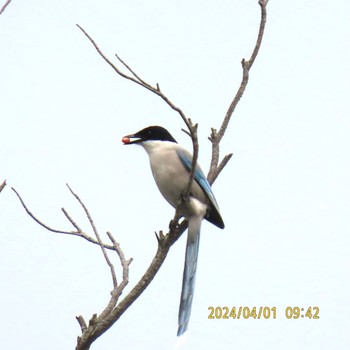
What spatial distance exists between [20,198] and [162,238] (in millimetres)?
751

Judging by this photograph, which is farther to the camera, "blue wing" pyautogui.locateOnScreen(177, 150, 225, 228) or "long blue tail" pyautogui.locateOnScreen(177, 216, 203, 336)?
"blue wing" pyautogui.locateOnScreen(177, 150, 225, 228)

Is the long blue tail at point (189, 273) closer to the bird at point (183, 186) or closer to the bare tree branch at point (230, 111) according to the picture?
the bird at point (183, 186)

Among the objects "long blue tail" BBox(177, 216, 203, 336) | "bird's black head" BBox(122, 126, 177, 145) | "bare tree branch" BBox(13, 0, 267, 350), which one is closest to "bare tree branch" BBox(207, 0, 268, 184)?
"bare tree branch" BBox(13, 0, 267, 350)

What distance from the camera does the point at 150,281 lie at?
3.38 meters

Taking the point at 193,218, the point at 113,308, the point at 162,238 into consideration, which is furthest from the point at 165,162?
the point at 113,308

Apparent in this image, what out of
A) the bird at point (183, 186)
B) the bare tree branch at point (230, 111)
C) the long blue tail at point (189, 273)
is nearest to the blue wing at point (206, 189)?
the bird at point (183, 186)

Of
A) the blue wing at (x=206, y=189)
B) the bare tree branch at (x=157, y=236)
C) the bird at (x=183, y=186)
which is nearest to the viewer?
the bare tree branch at (x=157, y=236)

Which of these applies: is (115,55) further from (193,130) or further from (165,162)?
(165,162)

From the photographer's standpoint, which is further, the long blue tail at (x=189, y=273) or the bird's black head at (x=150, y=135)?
the bird's black head at (x=150, y=135)

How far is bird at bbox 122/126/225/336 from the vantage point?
4.36 m

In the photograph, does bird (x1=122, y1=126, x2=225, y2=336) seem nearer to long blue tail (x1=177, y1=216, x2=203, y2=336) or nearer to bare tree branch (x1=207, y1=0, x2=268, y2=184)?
long blue tail (x1=177, y1=216, x2=203, y2=336)

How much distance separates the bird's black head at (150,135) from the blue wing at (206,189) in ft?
0.80

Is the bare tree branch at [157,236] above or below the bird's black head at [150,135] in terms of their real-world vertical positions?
below

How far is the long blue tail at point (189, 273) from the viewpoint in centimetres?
403
